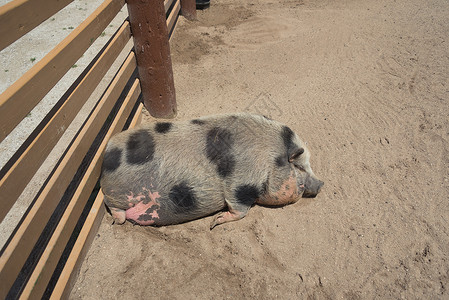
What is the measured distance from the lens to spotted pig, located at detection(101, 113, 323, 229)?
10.4ft

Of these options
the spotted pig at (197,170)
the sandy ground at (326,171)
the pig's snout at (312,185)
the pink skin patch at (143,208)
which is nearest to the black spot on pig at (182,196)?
the spotted pig at (197,170)

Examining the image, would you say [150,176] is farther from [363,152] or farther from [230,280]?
[363,152]

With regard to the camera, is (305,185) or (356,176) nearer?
(305,185)

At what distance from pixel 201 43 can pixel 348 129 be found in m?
3.34

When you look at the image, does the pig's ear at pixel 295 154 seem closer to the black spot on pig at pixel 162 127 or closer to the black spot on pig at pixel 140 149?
the black spot on pig at pixel 162 127

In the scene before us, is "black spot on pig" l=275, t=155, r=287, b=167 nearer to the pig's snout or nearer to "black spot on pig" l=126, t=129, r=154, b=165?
the pig's snout

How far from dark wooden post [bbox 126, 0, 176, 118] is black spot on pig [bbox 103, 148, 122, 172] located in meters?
1.32

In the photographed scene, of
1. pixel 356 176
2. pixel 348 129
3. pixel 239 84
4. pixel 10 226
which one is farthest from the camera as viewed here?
pixel 239 84

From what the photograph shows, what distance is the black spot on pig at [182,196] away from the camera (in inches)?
125

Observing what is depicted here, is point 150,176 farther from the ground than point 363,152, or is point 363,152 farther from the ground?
point 150,176

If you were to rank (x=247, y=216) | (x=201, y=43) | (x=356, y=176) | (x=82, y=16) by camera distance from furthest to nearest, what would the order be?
(x=82, y=16) → (x=201, y=43) → (x=356, y=176) → (x=247, y=216)

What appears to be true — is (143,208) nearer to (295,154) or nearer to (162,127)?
(162,127)

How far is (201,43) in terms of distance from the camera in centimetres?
631

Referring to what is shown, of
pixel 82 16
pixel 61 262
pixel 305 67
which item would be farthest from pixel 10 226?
pixel 82 16
